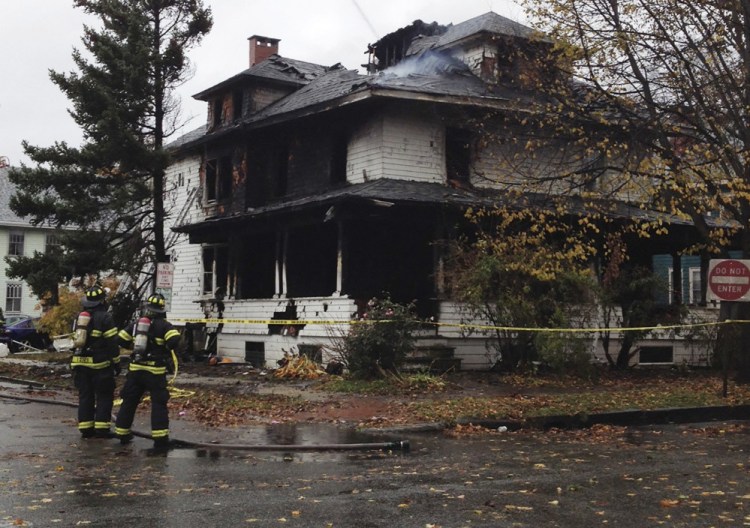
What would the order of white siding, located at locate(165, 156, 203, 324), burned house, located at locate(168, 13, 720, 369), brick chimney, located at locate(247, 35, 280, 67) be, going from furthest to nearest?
brick chimney, located at locate(247, 35, 280, 67) → white siding, located at locate(165, 156, 203, 324) → burned house, located at locate(168, 13, 720, 369)

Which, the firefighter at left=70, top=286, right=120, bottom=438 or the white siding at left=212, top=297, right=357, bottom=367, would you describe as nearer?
the firefighter at left=70, top=286, right=120, bottom=438

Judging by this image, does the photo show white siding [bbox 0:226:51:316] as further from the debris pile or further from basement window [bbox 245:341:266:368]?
the debris pile

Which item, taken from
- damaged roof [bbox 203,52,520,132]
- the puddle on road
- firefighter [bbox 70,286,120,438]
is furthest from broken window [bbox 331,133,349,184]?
firefighter [bbox 70,286,120,438]

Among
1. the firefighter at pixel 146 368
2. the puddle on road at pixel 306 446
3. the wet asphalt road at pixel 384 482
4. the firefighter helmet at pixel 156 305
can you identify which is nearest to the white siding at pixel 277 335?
the puddle on road at pixel 306 446

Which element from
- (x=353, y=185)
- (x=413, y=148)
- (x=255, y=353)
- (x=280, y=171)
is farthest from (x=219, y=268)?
(x=413, y=148)

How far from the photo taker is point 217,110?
3175 centimetres

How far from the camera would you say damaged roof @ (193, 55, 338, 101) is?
29.8 meters

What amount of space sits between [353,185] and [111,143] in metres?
7.38

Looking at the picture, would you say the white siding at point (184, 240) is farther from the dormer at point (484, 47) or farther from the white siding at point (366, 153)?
the white siding at point (366, 153)

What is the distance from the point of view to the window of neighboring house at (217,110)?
31.6 m

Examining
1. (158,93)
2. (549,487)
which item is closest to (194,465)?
(549,487)

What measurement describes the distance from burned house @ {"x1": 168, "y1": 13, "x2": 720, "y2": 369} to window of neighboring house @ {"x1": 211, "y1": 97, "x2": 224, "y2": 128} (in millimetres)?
1360

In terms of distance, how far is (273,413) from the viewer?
13.7m

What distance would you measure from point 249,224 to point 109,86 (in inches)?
230
